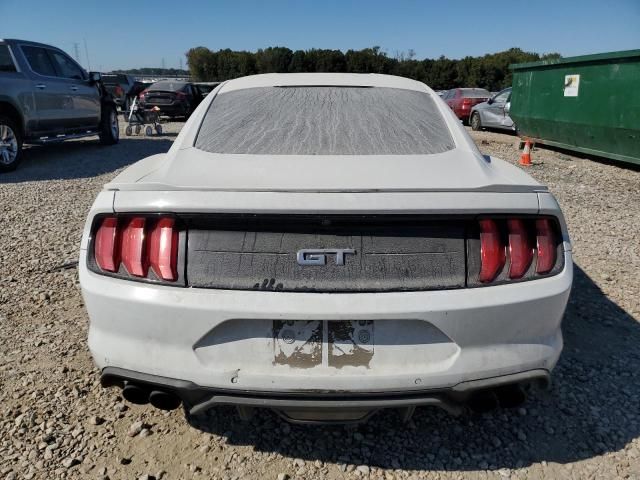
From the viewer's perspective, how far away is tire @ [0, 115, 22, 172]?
27.0ft

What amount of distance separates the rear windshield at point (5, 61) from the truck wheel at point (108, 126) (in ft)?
10.1

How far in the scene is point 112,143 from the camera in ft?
40.7

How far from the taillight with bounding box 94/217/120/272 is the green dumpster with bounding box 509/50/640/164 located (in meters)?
9.12

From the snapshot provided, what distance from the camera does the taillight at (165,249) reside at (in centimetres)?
184

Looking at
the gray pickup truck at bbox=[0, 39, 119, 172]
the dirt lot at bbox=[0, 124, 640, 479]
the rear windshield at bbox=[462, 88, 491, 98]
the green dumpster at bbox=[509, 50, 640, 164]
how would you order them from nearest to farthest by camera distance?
the dirt lot at bbox=[0, 124, 640, 479]
the gray pickup truck at bbox=[0, 39, 119, 172]
the green dumpster at bbox=[509, 50, 640, 164]
the rear windshield at bbox=[462, 88, 491, 98]

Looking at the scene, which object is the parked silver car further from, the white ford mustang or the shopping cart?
the white ford mustang

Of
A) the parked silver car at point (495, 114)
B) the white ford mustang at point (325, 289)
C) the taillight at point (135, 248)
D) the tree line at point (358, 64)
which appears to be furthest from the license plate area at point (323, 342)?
the tree line at point (358, 64)

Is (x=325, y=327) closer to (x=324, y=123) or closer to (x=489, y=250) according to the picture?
(x=489, y=250)

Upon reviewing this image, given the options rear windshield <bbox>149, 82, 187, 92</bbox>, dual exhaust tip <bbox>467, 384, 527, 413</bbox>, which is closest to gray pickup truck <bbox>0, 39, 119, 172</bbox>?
rear windshield <bbox>149, 82, 187, 92</bbox>

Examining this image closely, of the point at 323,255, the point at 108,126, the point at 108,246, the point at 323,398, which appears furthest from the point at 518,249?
the point at 108,126

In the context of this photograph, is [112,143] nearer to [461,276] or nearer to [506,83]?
[461,276]

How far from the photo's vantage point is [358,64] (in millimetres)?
54969

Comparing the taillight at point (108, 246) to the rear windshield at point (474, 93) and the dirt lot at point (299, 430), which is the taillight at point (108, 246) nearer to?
the dirt lot at point (299, 430)

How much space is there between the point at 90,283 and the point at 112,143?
11643 mm
